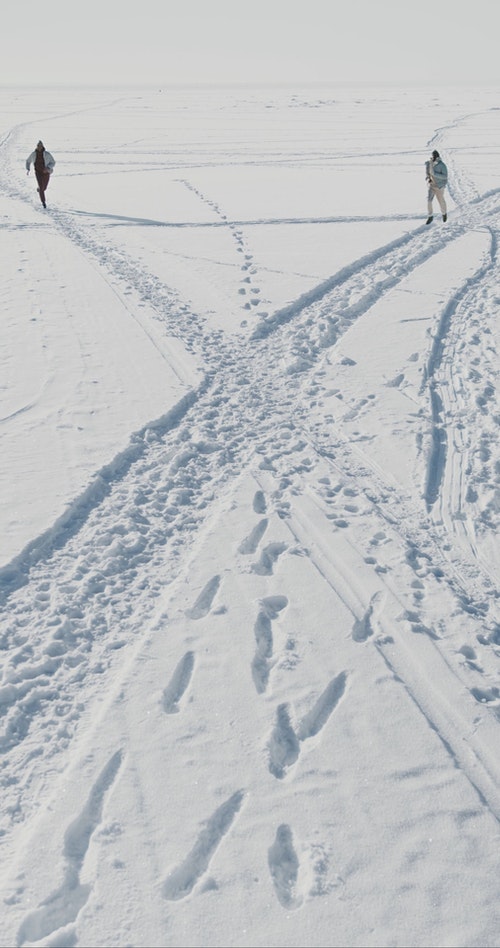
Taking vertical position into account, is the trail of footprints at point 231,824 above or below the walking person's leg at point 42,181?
below

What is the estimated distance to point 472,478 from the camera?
22.5 feet

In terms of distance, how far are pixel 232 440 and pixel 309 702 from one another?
3413 millimetres

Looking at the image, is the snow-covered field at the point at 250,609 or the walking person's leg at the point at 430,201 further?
the walking person's leg at the point at 430,201

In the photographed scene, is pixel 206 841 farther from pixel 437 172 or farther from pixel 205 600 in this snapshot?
pixel 437 172

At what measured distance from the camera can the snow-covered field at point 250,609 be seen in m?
3.60

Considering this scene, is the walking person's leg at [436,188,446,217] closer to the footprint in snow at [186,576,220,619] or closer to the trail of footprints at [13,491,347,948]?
the footprint in snow at [186,576,220,619]

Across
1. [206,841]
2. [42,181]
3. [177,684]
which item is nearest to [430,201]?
[42,181]

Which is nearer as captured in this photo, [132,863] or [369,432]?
[132,863]

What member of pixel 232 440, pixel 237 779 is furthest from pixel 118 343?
pixel 237 779

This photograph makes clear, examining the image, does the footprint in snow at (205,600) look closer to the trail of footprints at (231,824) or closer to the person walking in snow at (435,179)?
the trail of footprints at (231,824)

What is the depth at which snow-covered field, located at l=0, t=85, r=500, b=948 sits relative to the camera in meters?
3.60

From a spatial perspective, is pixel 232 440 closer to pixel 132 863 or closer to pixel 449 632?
pixel 449 632

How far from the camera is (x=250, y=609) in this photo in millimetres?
5320

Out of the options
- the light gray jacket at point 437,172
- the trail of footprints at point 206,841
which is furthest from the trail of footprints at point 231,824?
the light gray jacket at point 437,172
